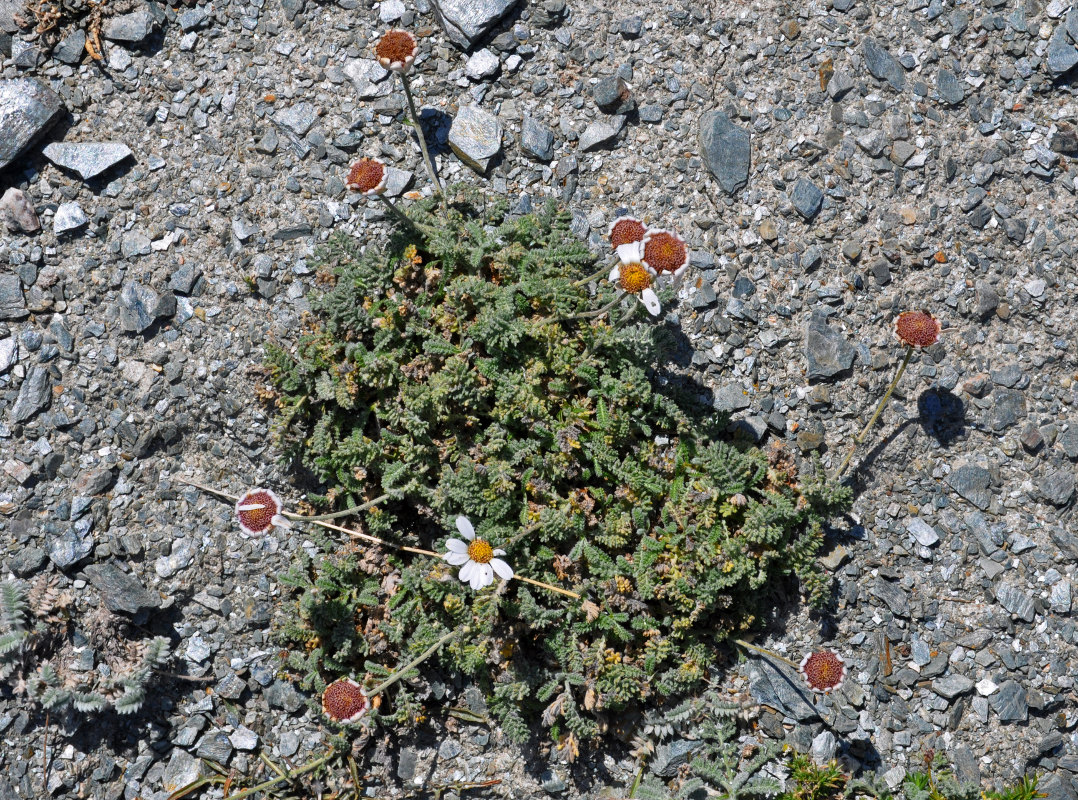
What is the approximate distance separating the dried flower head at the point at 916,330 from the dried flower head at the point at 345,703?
11.1 feet

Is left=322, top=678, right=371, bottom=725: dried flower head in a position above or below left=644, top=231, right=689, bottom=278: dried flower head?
below

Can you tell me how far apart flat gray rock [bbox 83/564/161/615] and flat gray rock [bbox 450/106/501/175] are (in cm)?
312

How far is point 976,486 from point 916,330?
3.41 ft

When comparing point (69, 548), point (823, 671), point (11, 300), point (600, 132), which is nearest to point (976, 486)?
point (823, 671)

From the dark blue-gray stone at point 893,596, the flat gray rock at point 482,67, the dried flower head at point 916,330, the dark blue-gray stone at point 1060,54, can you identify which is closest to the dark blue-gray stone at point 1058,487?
the dark blue-gray stone at point 893,596

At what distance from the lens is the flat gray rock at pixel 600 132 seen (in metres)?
5.28

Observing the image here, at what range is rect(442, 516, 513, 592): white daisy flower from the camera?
4.38 meters

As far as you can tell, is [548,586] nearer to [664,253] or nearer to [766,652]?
[766,652]

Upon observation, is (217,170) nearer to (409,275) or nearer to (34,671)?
(409,275)

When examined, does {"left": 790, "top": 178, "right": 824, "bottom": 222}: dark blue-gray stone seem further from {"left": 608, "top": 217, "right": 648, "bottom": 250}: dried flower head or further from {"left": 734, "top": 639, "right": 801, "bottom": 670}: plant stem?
{"left": 734, "top": 639, "right": 801, "bottom": 670}: plant stem

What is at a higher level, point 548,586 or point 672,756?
point 548,586

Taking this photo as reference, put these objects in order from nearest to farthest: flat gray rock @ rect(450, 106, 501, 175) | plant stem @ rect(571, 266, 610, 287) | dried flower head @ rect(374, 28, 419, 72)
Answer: plant stem @ rect(571, 266, 610, 287) → dried flower head @ rect(374, 28, 419, 72) → flat gray rock @ rect(450, 106, 501, 175)

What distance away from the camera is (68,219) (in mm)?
5203

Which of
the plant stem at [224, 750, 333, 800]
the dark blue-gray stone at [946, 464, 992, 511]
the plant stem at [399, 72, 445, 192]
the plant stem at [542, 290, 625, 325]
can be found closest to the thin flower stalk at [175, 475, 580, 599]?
the plant stem at [224, 750, 333, 800]
